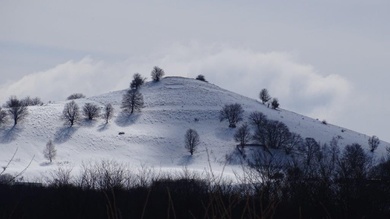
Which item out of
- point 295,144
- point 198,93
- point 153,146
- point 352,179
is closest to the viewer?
point 352,179

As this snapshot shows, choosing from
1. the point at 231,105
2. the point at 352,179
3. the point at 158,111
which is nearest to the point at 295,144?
the point at 231,105

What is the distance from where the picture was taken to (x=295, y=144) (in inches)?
4247

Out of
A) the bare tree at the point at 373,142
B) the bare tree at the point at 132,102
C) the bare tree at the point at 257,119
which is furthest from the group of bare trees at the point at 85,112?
the bare tree at the point at 373,142

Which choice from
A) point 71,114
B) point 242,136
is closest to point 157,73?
point 71,114

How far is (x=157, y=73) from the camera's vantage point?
159 meters

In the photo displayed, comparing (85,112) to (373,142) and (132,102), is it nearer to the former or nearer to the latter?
(132,102)

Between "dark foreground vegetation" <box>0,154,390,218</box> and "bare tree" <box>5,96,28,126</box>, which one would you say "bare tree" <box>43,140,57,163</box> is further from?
"dark foreground vegetation" <box>0,154,390,218</box>

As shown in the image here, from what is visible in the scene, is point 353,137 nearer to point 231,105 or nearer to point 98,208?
point 231,105

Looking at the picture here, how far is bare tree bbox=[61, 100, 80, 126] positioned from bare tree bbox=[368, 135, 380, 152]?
203 feet

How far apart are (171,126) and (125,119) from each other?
11.1 metres

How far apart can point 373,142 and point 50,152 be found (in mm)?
67407

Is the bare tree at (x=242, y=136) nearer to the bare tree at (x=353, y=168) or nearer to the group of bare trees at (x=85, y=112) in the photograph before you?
the group of bare trees at (x=85, y=112)

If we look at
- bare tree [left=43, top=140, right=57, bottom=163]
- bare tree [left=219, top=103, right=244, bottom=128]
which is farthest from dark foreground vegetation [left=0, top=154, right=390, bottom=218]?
bare tree [left=219, top=103, right=244, bottom=128]

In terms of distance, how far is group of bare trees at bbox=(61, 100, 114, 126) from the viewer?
406ft
